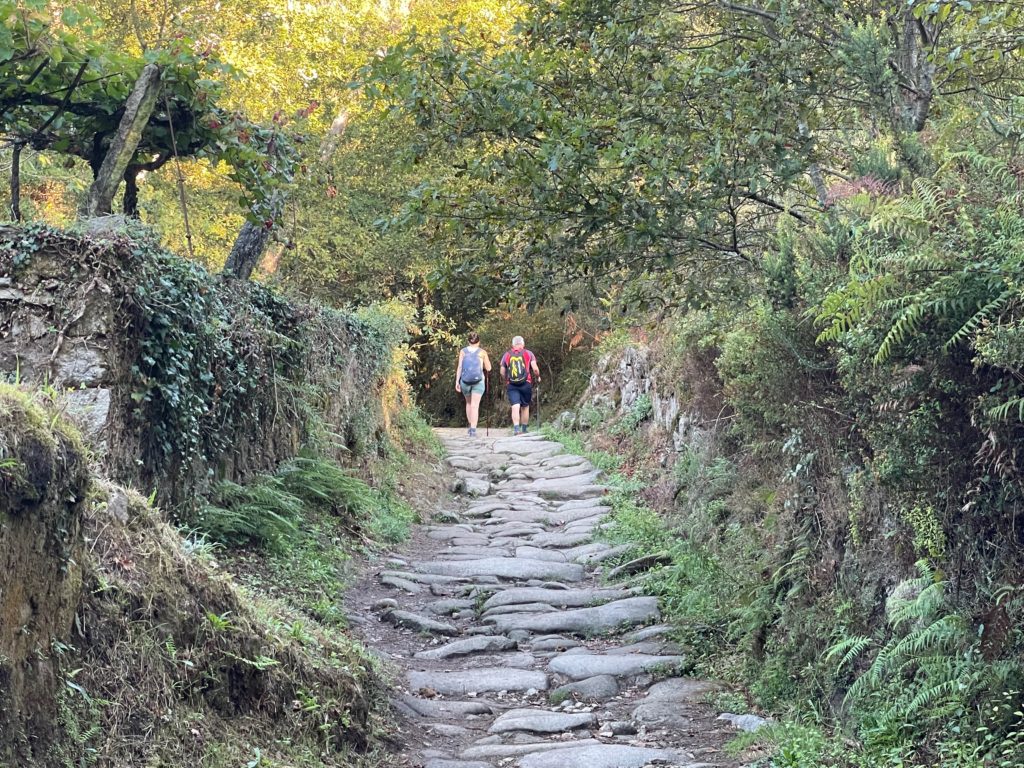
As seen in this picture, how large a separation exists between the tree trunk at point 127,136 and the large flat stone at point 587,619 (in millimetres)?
4922

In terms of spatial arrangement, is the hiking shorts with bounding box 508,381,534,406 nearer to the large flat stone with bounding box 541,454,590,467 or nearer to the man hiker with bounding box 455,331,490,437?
the man hiker with bounding box 455,331,490,437

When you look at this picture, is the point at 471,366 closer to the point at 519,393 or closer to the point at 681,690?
the point at 519,393

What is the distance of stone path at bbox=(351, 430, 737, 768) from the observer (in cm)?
568

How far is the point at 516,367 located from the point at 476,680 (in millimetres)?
A: 13164

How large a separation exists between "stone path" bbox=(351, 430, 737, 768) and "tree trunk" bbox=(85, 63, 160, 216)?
4097 mm

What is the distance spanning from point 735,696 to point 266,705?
9.77 feet

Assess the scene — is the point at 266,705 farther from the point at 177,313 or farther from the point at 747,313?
the point at 747,313

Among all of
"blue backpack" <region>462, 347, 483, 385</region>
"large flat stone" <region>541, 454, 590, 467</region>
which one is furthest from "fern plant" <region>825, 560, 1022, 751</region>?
"blue backpack" <region>462, 347, 483, 385</region>

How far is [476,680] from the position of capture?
23.0ft

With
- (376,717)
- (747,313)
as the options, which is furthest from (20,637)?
(747,313)

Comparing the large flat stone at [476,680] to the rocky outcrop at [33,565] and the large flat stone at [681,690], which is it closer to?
the large flat stone at [681,690]

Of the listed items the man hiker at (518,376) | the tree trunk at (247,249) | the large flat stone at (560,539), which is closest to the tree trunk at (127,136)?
the tree trunk at (247,249)

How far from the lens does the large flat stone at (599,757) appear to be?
5227 millimetres

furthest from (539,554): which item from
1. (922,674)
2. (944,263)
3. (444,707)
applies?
(944,263)
